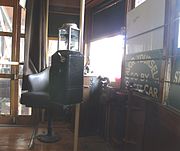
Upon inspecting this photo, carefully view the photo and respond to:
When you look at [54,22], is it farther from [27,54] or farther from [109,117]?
[109,117]

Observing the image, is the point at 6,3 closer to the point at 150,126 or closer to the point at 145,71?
the point at 145,71

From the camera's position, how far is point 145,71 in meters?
2.16

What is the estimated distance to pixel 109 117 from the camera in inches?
116

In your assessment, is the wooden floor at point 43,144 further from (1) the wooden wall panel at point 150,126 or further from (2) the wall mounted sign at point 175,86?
(2) the wall mounted sign at point 175,86

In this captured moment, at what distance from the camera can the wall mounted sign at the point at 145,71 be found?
193 centimetres

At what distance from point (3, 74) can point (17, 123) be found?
83 centimetres

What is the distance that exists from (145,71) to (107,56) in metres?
1.35

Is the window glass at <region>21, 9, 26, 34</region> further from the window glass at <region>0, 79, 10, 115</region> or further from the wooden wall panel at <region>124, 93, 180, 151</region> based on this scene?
the wooden wall panel at <region>124, 93, 180, 151</region>

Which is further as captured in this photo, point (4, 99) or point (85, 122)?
point (4, 99)

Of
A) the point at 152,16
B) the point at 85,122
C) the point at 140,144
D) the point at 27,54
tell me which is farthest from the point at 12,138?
the point at 152,16

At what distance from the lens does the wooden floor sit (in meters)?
2.76

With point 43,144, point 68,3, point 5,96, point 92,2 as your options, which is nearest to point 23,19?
point 68,3

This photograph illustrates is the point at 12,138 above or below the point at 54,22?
below

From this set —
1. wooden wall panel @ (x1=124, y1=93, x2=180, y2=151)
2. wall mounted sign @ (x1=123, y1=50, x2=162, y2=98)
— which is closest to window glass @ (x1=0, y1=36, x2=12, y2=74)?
wall mounted sign @ (x1=123, y1=50, x2=162, y2=98)
